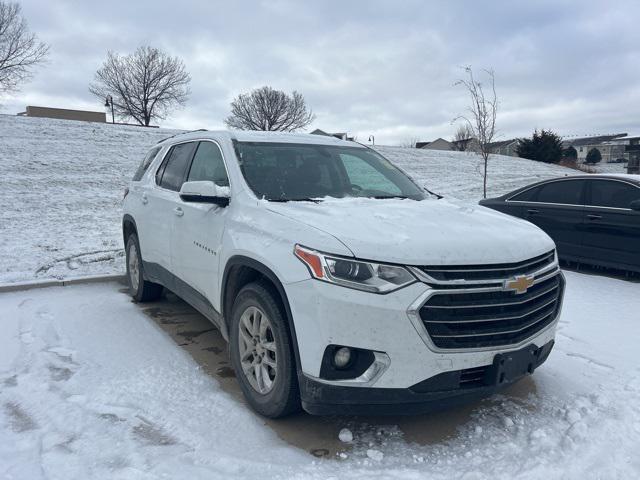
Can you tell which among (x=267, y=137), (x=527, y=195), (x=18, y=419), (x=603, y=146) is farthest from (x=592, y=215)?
(x=603, y=146)

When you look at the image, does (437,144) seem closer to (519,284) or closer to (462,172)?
(462,172)

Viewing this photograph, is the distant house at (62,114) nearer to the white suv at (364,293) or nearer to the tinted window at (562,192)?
the tinted window at (562,192)

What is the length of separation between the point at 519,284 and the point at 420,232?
61cm

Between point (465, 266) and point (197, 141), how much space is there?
9.69 ft

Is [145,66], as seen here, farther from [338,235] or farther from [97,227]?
[338,235]

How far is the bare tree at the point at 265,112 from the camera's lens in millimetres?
53969

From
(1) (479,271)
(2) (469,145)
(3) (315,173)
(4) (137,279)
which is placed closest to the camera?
(1) (479,271)

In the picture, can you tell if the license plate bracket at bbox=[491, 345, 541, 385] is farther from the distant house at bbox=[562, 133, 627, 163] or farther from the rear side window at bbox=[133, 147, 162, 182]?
the distant house at bbox=[562, 133, 627, 163]

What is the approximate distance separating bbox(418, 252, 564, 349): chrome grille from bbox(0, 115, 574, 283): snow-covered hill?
5.46m

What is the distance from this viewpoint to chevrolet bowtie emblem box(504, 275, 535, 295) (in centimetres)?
277

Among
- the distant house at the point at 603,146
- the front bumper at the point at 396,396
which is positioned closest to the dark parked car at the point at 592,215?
the front bumper at the point at 396,396

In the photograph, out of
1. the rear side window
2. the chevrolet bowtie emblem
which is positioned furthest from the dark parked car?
the rear side window

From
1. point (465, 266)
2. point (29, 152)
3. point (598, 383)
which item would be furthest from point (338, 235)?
point (29, 152)

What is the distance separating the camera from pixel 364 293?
103 inches
